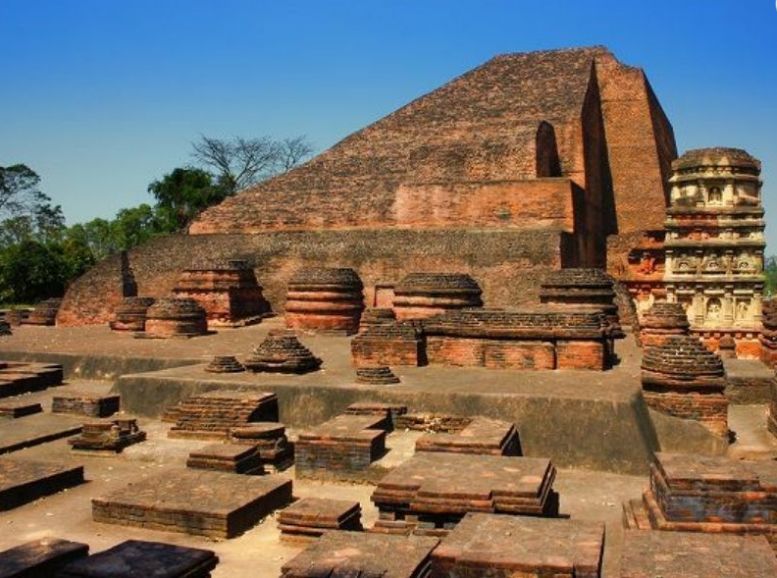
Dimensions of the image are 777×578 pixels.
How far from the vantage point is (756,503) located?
5.14m

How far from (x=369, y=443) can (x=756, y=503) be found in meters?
3.28

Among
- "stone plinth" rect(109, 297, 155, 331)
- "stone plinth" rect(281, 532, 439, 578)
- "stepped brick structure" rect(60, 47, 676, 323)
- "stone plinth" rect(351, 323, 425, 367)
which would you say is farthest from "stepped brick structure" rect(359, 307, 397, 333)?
"stone plinth" rect(281, 532, 439, 578)

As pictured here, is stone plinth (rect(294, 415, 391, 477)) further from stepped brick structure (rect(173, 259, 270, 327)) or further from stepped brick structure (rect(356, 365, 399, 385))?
stepped brick structure (rect(173, 259, 270, 327))

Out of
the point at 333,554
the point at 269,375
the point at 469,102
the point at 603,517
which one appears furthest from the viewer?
the point at 469,102

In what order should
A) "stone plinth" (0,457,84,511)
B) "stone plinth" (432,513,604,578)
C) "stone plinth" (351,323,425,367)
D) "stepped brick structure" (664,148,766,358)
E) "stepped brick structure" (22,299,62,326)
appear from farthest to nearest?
"stepped brick structure" (22,299,62,326) → "stepped brick structure" (664,148,766,358) → "stone plinth" (351,323,425,367) → "stone plinth" (0,457,84,511) → "stone plinth" (432,513,604,578)

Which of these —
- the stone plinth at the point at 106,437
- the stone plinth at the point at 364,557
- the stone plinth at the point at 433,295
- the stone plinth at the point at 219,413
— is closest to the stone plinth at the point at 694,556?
the stone plinth at the point at 364,557

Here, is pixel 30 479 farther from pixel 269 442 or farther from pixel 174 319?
pixel 174 319

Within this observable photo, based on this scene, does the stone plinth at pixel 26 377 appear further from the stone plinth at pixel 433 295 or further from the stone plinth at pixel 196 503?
the stone plinth at pixel 196 503

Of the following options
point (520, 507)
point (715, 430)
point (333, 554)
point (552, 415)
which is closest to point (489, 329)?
point (552, 415)

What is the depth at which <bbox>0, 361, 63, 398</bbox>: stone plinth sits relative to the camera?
37.6ft

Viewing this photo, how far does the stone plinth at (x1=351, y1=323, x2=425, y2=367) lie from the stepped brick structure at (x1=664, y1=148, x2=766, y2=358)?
18.9 ft

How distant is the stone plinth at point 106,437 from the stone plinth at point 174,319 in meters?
5.96

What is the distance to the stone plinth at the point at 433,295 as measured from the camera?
1241 cm

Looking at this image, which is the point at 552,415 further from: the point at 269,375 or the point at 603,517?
the point at 269,375
